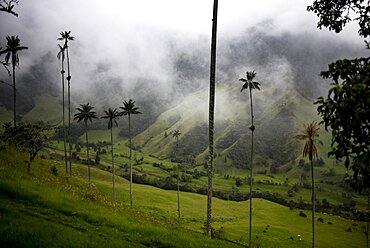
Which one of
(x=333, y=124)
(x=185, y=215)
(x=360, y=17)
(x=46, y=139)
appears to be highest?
(x=360, y=17)

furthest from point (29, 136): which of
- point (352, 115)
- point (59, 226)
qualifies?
point (352, 115)

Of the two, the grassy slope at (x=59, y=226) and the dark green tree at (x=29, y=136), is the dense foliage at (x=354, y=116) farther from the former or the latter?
the dark green tree at (x=29, y=136)

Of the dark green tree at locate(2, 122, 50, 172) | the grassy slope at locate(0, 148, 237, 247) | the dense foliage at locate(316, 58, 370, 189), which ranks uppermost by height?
the dense foliage at locate(316, 58, 370, 189)

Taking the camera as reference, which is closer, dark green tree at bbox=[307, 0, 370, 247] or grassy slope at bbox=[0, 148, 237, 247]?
dark green tree at bbox=[307, 0, 370, 247]

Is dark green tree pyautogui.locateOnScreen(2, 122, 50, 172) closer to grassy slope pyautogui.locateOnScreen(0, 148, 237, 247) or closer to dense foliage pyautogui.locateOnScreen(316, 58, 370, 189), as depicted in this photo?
grassy slope pyautogui.locateOnScreen(0, 148, 237, 247)

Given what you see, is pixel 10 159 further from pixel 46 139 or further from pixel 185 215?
pixel 185 215

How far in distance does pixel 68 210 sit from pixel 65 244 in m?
7.63

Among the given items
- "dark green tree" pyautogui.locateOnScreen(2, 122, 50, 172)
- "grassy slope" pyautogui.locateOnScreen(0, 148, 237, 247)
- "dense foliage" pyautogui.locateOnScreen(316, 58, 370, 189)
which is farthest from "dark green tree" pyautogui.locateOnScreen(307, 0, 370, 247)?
"dark green tree" pyautogui.locateOnScreen(2, 122, 50, 172)

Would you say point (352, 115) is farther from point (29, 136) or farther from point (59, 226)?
point (29, 136)

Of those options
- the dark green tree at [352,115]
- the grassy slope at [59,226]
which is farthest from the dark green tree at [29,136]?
the dark green tree at [352,115]

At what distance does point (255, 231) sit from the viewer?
87.7m

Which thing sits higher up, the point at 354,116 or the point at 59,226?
the point at 354,116

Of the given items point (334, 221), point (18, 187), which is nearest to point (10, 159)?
point (18, 187)

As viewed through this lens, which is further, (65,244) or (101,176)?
(101,176)
